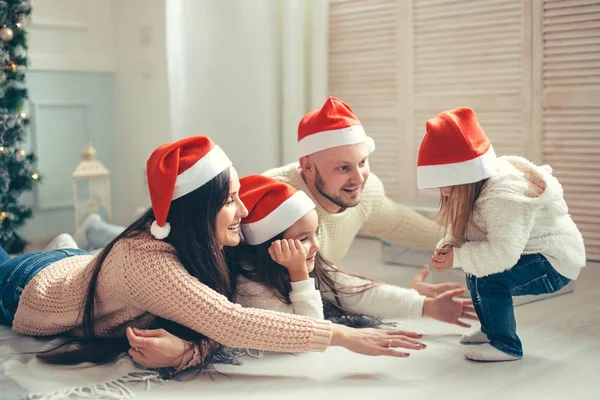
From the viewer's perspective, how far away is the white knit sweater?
1.98 m

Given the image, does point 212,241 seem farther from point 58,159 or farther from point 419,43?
point 58,159

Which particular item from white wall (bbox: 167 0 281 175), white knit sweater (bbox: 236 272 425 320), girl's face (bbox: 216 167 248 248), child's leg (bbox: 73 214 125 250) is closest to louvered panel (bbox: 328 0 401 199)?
white wall (bbox: 167 0 281 175)

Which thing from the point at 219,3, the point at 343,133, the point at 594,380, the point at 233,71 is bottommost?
the point at 594,380

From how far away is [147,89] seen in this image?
4.27m

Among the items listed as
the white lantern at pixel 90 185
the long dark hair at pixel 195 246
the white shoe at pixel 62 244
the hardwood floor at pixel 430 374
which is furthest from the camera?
the white lantern at pixel 90 185

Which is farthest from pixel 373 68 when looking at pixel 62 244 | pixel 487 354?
pixel 487 354

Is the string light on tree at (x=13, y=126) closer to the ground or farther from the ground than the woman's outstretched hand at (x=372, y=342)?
farther from the ground

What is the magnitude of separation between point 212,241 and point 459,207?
2.09 ft

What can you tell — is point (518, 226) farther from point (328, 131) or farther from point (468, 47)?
point (468, 47)

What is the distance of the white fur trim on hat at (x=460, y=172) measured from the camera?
74.3 inches

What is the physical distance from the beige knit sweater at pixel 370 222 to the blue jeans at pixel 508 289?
46 cm

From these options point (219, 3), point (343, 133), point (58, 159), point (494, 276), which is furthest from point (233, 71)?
point (494, 276)

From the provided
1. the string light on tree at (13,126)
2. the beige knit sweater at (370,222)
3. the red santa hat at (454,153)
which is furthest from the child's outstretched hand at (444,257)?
the string light on tree at (13,126)

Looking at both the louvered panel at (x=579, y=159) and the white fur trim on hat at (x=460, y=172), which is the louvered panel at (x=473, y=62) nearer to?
the louvered panel at (x=579, y=159)
